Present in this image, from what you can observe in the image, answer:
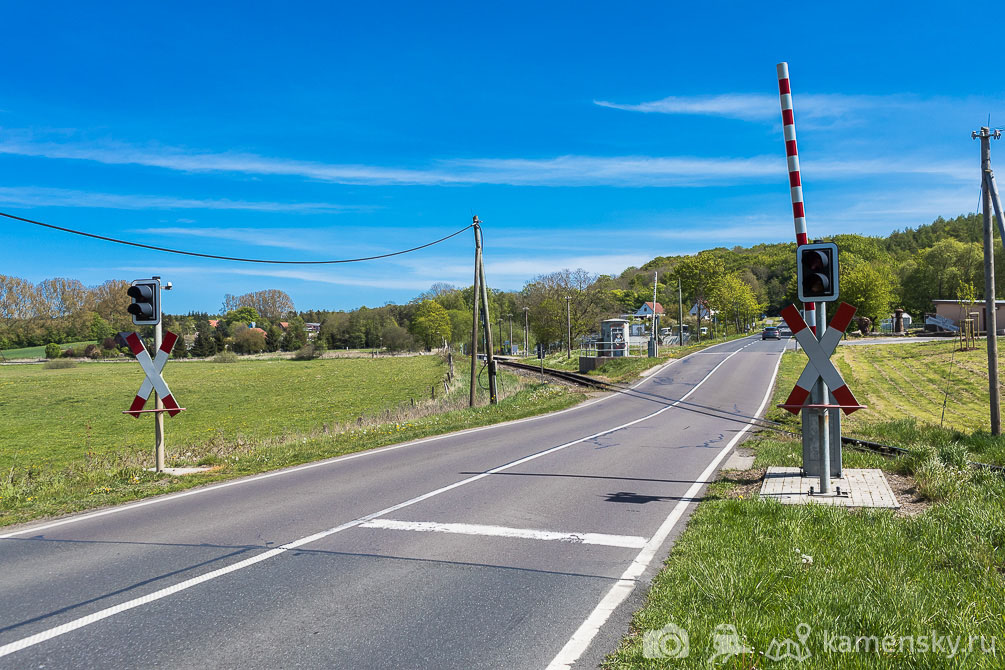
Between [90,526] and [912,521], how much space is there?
8.47 meters

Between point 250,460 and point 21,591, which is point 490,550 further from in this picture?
point 250,460

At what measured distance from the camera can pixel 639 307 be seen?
456ft

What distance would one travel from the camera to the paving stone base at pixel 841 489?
283 inches

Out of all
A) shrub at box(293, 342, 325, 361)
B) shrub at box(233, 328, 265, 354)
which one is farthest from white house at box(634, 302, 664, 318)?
shrub at box(233, 328, 265, 354)

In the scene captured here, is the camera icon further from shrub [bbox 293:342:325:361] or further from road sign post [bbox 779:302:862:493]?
shrub [bbox 293:342:325:361]

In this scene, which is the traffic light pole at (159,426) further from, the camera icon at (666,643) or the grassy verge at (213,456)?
the camera icon at (666,643)

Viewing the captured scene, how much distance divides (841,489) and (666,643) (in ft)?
16.3

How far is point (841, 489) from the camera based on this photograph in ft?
25.3

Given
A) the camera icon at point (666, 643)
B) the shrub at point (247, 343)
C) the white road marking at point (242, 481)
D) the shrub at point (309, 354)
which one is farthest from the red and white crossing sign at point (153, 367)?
the shrub at point (247, 343)

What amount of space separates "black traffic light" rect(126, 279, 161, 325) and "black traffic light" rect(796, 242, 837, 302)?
940 cm

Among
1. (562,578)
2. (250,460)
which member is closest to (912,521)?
(562,578)

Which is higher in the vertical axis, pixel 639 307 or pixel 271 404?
pixel 639 307

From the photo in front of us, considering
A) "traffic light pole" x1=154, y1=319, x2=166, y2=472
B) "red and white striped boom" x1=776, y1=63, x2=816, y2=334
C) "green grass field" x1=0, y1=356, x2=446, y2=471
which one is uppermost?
"red and white striped boom" x1=776, y1=63, x2=816, y2=334

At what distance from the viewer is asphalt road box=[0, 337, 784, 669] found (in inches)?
158
